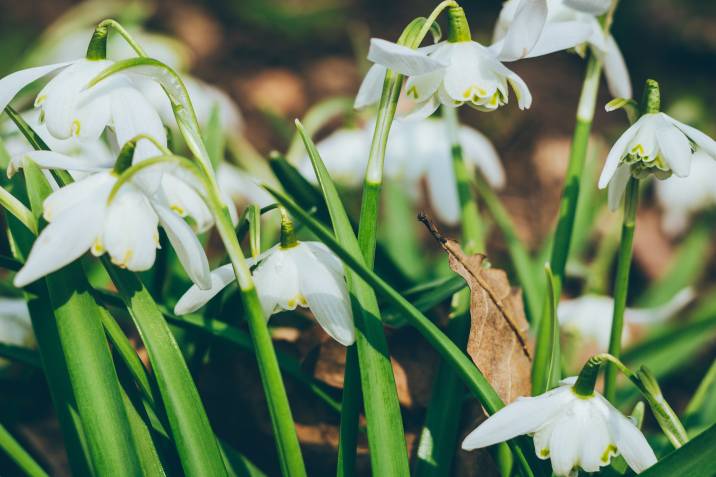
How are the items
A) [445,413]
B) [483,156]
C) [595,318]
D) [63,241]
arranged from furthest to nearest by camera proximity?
[483,156] < [595,318] < [445,413] < [63,241]

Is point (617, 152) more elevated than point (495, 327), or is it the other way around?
point (617, 152)

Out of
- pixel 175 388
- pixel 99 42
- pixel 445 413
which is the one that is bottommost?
pixel 445 413

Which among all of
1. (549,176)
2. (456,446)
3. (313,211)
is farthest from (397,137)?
(549,176)

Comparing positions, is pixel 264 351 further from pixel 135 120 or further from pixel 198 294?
pixel 135 120

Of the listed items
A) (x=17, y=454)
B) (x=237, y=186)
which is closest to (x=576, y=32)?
(x=17, y=454)

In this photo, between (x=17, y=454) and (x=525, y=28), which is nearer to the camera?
(x=525, y=28)

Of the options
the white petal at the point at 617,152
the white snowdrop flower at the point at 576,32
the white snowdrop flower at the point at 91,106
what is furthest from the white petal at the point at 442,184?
the white snowdrop flower at the point at 91,106

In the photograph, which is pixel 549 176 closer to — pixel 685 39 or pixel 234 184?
pixel 685 39
